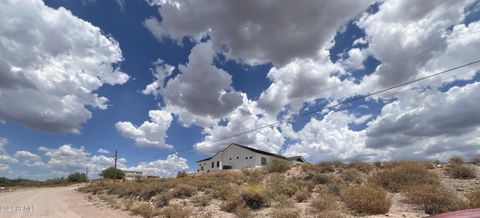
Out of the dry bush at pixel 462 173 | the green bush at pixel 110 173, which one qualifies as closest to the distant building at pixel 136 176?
the green bush at pixel 110 173

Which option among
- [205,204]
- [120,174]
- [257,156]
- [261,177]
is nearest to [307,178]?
[261,177]

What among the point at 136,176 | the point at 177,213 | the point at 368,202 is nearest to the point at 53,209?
the point at 177,213

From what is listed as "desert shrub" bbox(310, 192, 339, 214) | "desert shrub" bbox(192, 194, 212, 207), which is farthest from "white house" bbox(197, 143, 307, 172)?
"desert shrub" bbox(310, 192, 339, 214)

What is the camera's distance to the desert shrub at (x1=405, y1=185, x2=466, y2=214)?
11250 mm

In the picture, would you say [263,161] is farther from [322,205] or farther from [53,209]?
[322,205]

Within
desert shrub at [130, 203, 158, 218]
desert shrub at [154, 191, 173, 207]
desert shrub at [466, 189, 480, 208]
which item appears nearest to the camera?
desert shrub at [466, 189, 480, 208]

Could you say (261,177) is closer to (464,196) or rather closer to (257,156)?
(464,196)

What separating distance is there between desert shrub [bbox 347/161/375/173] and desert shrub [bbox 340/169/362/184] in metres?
1.15

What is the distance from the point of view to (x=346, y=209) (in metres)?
12.9

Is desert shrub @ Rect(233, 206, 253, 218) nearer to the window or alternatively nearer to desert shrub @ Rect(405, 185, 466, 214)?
desert shrub @ Rect(405, 185, 466, 214)

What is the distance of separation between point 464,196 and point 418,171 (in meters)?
4.87

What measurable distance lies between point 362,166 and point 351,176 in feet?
11.6

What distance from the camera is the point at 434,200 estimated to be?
1194 centimetres

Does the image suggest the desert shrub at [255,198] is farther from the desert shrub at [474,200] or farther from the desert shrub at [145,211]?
the desert shrub at [474,200]
